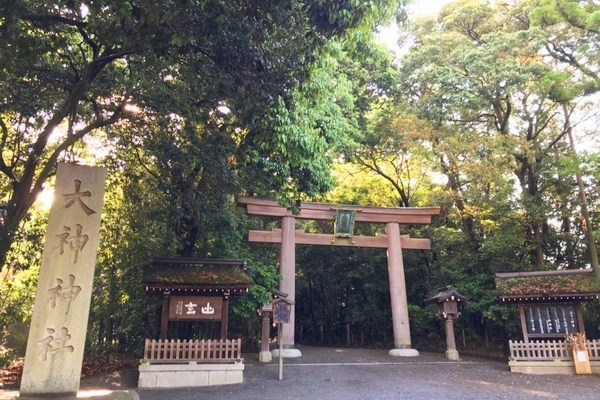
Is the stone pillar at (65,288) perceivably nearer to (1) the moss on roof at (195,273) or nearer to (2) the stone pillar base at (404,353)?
(1) the moss on roof at (195,273)

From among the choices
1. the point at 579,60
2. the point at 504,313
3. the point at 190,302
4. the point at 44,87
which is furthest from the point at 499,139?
the point at 44,87

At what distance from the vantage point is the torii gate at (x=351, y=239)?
43.0ft

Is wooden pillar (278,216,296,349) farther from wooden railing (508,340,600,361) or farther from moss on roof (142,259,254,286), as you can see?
wooden railing (508,340,600,361)

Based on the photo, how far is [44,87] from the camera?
22.1 ft

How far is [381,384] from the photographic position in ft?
27.9

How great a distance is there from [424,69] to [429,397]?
37.7 ft

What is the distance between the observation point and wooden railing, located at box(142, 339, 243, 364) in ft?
A: 28.9

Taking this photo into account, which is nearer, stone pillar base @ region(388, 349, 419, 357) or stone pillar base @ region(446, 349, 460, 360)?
stone pillar base @ region(446, 349, 460, 360)

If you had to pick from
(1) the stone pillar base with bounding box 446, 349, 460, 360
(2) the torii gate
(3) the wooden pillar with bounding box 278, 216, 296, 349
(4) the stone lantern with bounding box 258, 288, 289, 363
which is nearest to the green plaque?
(2) the torii gate

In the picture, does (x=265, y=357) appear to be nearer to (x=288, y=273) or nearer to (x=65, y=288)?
(x=288, y=273)

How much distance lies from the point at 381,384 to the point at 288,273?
17.6 feet

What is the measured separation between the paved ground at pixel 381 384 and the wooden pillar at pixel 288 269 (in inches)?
61.7

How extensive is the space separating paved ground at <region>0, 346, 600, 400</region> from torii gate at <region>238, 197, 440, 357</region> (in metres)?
2.11

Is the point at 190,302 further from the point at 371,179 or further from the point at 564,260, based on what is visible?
the point at 564,260
